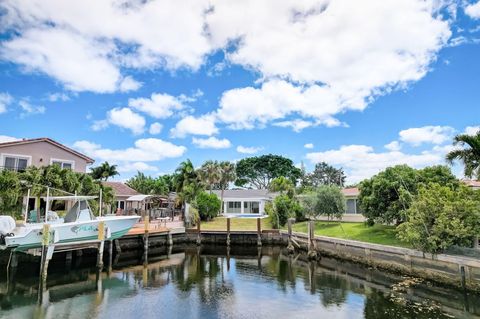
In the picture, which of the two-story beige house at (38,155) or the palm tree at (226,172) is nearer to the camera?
the two-story beige house at (38,155)

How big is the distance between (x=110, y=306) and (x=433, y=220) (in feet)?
55.8

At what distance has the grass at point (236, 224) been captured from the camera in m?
36.3

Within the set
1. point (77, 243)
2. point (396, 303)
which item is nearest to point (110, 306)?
point (77, 243)

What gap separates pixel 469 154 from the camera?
19.1 metres

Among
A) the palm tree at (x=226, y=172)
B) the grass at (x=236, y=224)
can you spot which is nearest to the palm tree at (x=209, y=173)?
the palm tree at (x=226, y=172)

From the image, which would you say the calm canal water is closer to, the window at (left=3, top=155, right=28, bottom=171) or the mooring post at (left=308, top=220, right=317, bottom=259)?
the mooring post at (left=308, top=220, right=317, bottom=259)

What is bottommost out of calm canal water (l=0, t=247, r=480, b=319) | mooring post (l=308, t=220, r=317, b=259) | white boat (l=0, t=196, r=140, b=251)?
calm canal water (l=0, t=247, r=480, b=319)

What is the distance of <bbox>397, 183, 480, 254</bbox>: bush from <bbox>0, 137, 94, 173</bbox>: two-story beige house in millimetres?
27546

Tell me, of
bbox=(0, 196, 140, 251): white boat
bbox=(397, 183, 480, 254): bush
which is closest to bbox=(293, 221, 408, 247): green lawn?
bbox=(397, 183, 480, 254): bush

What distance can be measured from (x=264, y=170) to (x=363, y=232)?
166 ft

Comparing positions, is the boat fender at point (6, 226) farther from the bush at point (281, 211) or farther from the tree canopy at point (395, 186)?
the bush at point (281, 211)

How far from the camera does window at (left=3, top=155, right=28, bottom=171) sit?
2648 cm

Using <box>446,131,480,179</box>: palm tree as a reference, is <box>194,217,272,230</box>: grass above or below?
below

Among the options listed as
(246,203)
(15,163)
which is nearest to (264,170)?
(246,203)
